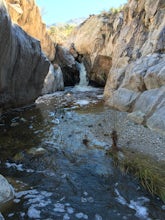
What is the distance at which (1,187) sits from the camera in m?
6.14

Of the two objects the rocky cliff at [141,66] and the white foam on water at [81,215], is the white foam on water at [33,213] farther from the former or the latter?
the rocky cliff at [141,66]

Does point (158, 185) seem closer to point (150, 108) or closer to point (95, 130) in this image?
point (95, 130)

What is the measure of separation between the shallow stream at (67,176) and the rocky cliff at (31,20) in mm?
16766

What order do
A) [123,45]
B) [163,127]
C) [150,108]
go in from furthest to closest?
[123,45] → [150,108] → [163,127]

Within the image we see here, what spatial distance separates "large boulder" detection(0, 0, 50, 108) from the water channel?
2.95m

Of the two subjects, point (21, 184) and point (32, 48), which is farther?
point (32, 48)

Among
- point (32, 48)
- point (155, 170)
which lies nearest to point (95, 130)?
point (155, 170)

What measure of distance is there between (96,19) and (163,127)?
28.1 metres

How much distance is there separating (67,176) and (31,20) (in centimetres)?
2526

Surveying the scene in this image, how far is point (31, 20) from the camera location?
1146 inches

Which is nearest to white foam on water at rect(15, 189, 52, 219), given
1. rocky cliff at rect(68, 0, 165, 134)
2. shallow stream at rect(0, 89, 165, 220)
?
shallow stream at rect(0, 89, 165, 220)

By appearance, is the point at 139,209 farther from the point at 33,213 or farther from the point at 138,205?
the point at 33,213

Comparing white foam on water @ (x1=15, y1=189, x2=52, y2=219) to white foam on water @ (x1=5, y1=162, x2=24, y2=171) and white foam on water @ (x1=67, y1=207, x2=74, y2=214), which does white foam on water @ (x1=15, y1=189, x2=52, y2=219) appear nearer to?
white foam on water @ (x1=67, y1=207, x2=74, y2=214)

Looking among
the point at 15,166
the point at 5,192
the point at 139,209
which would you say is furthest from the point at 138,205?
the point at 15,166
